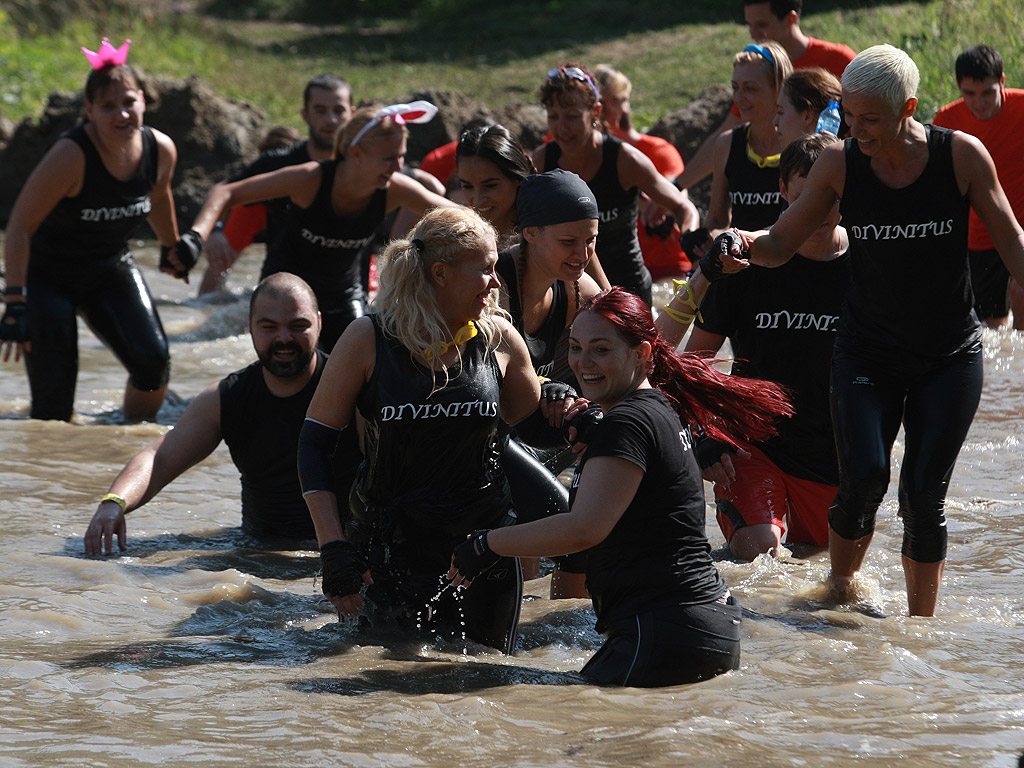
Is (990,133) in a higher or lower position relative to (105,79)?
higher

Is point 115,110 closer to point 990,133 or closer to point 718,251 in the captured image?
point 718,251

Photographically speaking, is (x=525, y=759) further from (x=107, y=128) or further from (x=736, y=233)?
(x=107, y=128)

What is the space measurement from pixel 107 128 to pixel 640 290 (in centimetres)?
284

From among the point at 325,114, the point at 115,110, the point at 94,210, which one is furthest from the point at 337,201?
the point at 325,114

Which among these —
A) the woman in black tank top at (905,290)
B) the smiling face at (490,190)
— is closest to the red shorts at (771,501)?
the woman in black tank top at (905,290)

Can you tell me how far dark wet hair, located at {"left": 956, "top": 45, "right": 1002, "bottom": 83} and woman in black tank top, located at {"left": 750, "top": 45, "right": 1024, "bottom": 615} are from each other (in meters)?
3.84

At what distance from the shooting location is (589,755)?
9.92 feet

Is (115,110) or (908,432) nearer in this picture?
(908,432)

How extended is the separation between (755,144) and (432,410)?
11.2 feet

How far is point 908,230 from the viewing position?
411 centimetres

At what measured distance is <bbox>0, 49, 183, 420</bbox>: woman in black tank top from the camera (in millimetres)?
6398

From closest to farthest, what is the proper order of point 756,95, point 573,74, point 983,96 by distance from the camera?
point 573,74 < point 756,95 < point 983,96

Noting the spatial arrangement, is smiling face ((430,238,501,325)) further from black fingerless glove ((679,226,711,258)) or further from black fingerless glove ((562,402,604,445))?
black fingerless glove ((679,226,711,258))

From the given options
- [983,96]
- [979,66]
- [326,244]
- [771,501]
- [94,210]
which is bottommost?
[771,501]
